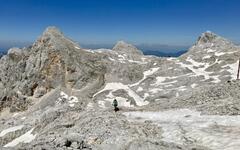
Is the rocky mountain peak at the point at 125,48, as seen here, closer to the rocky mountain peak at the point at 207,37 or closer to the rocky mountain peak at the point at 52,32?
the rocky mountain peak at the point at 207,37

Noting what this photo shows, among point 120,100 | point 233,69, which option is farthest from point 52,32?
point 233,69

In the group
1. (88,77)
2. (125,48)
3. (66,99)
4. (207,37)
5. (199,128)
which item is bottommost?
(66,99)

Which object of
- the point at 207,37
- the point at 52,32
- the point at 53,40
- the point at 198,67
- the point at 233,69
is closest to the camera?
the point at 233,69

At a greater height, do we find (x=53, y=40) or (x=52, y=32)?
(x=52, y=32)

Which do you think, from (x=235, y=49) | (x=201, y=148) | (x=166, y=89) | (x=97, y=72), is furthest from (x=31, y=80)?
(x=201, y=148)

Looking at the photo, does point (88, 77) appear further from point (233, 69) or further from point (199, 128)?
point (199, 128)

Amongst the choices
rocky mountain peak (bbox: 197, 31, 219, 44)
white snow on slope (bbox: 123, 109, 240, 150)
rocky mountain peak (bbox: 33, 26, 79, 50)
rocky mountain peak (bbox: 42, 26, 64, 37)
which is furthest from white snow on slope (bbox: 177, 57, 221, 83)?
white snow on slope (bbox: 123, 109, 240, 150)

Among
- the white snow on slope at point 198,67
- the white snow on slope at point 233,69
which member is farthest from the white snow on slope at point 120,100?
the white snow on slope at point 233,69

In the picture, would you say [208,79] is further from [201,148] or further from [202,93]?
[201,148]
